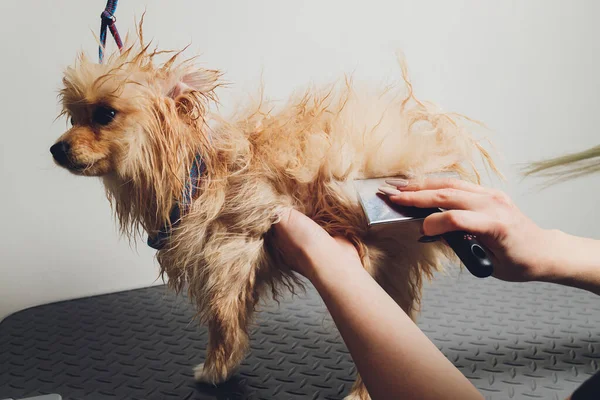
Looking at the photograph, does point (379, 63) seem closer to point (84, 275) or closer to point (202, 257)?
point (202, 257)

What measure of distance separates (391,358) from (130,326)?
69cm

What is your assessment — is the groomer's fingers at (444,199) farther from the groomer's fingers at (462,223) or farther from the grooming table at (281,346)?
A: the grooming table at (281,346)

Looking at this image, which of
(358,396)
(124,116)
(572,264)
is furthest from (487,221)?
(124,116)

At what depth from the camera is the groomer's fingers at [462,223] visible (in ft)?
1.77

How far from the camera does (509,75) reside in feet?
4.34

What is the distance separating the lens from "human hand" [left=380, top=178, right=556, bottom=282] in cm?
55

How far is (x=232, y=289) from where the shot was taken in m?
0.65

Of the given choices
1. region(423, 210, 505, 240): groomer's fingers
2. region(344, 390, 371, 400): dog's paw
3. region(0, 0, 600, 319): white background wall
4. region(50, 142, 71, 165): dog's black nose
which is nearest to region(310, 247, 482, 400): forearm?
region(423, 210, 505, 240): groomer's fingers

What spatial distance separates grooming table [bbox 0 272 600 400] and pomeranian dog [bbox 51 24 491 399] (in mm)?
137

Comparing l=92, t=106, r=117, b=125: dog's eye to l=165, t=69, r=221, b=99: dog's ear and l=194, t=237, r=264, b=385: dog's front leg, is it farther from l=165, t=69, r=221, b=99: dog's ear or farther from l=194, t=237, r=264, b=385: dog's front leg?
l=194, t=237, r=264, b=385: dog's front leg

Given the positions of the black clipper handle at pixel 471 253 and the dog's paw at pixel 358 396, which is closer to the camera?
the black clipper handle at pixel 471 253

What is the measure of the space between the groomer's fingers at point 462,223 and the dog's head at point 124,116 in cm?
33

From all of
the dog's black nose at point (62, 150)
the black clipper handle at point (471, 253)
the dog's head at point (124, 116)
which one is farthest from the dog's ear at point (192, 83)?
the black clipper handle at point (471, 253)

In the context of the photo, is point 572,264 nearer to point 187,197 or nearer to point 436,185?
point 436,185
